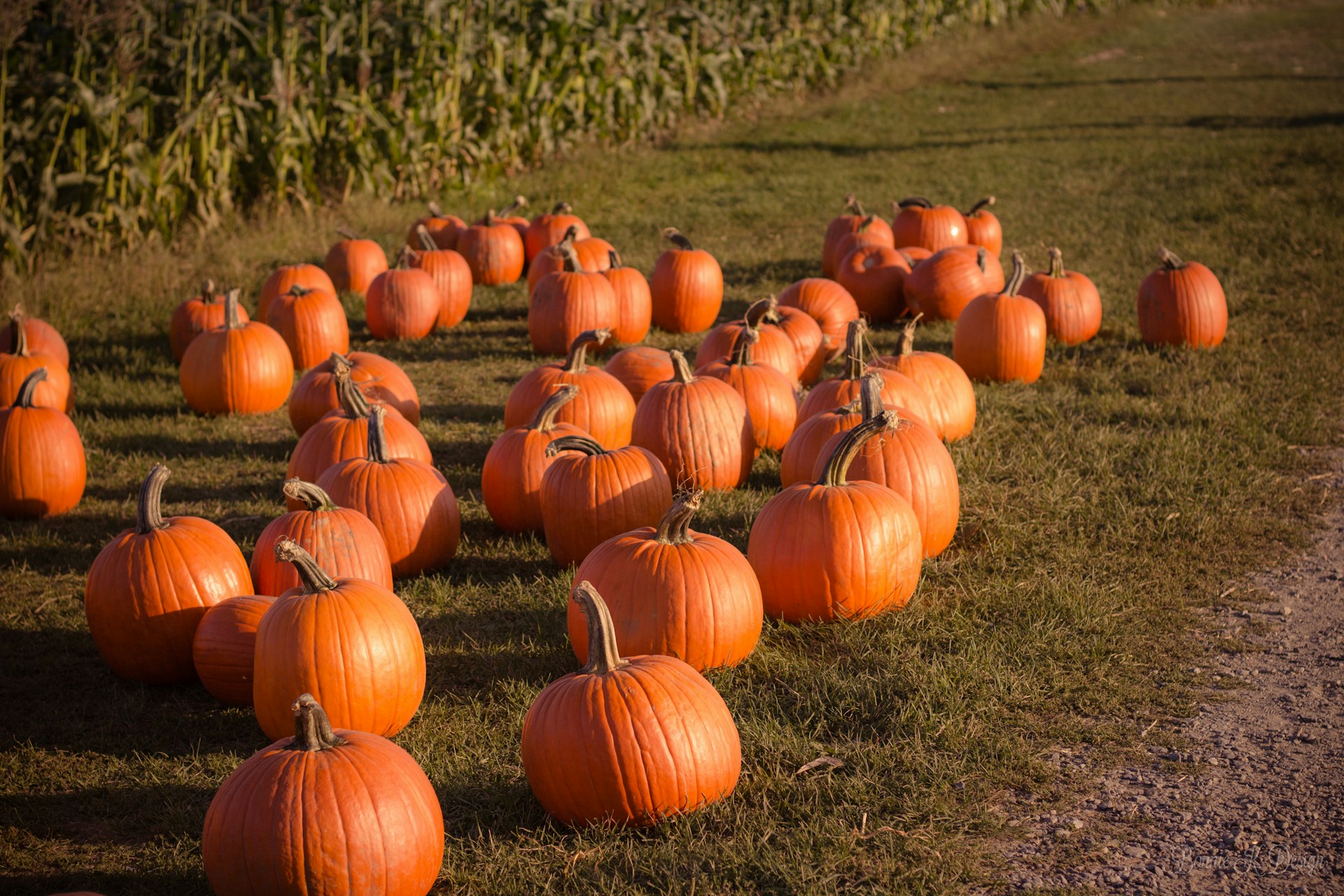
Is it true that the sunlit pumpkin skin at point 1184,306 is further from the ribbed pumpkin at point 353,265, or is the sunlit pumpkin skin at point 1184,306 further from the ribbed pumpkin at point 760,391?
the ribbed pumpkin at point 353,265

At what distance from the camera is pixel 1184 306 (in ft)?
23.8

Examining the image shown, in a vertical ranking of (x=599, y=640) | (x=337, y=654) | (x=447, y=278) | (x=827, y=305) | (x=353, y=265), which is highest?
(x=353, y=265)

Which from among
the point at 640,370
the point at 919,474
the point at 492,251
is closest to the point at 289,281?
the point at 492,251

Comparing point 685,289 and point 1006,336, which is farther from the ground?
point 685,289

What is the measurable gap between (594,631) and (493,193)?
982cm

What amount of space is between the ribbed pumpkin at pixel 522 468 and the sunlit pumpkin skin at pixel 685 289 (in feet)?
10.5

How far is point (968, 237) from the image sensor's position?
9602 millimetres

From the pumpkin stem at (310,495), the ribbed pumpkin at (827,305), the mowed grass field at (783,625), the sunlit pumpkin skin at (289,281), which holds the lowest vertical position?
the mowed grass field at (783,625)

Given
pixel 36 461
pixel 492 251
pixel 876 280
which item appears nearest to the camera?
pixel 36 461

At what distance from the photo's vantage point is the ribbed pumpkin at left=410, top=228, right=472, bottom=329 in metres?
8.62

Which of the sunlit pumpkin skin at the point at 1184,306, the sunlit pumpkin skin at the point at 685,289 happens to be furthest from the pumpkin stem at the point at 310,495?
the sunlit pumpkin skin at the point at 1184,306

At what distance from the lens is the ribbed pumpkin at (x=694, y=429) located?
5.31m

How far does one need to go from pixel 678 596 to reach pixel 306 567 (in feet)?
4.00

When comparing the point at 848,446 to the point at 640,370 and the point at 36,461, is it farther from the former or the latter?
the point at 36,461
